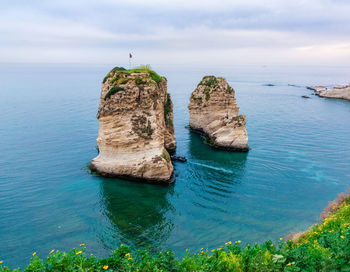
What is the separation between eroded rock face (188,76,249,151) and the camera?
4706cm

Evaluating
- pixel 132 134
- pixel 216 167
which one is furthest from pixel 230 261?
pixel 216 167

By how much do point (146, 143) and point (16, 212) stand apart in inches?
663

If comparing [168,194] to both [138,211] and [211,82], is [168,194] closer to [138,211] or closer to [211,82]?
[138,211]

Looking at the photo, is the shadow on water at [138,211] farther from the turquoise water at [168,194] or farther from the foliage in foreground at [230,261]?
the foliage in foreground at [230,261]

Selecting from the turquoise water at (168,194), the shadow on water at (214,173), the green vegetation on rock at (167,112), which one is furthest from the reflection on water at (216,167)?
the green vegetation on rock at (167,112)

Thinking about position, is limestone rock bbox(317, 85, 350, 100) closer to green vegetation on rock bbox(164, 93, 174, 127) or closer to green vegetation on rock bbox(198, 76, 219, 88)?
green vegetation on rock bbox(198, 76, 219, 88)

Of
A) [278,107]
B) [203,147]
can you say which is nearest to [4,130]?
[203,147]

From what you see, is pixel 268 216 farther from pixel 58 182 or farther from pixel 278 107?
pixel 278 107

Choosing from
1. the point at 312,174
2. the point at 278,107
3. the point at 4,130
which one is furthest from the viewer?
the point at 278,107

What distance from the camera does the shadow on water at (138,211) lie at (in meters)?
23.8

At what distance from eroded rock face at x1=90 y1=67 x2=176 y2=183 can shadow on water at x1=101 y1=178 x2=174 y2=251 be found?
67.4 inches

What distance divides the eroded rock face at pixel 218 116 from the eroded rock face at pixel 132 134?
658 inches

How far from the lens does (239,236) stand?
79.4ft

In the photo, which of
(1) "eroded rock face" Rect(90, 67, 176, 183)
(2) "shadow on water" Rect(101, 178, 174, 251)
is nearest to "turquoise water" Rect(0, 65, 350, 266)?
(2) "shadow on water" Rect(101, 178, 174, 251)
